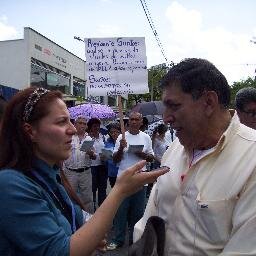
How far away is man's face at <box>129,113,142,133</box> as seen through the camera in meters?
6.21

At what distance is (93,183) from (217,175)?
19.7 feet

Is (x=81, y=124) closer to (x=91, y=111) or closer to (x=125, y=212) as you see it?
(x=125, y=212)

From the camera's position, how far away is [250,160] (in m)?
1.83

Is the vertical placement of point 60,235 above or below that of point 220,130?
below

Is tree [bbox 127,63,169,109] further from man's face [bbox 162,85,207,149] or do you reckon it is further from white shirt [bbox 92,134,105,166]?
man's face [bbox 162,85,207,149]

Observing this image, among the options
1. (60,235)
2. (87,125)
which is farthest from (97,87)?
(60,235)

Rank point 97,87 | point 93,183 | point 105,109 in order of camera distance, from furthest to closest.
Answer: point 105,109 → point 93,183 → point 97,87

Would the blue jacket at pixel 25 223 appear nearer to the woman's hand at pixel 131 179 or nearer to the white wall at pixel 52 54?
the woman's hand at pixel 131 179

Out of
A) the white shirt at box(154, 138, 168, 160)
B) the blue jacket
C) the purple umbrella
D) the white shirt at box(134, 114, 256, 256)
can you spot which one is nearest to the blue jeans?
the white shirt at box(154, 138, 168, 160)

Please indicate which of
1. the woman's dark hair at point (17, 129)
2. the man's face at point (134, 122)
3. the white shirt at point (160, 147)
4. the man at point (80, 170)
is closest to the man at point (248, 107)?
the woman's dark hair at point (17, 129)

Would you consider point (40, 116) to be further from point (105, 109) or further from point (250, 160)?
point (105, 109)

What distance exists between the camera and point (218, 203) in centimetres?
181

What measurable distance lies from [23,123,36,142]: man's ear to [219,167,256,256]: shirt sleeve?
0.99 m

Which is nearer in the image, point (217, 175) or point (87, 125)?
point (217, 175)
